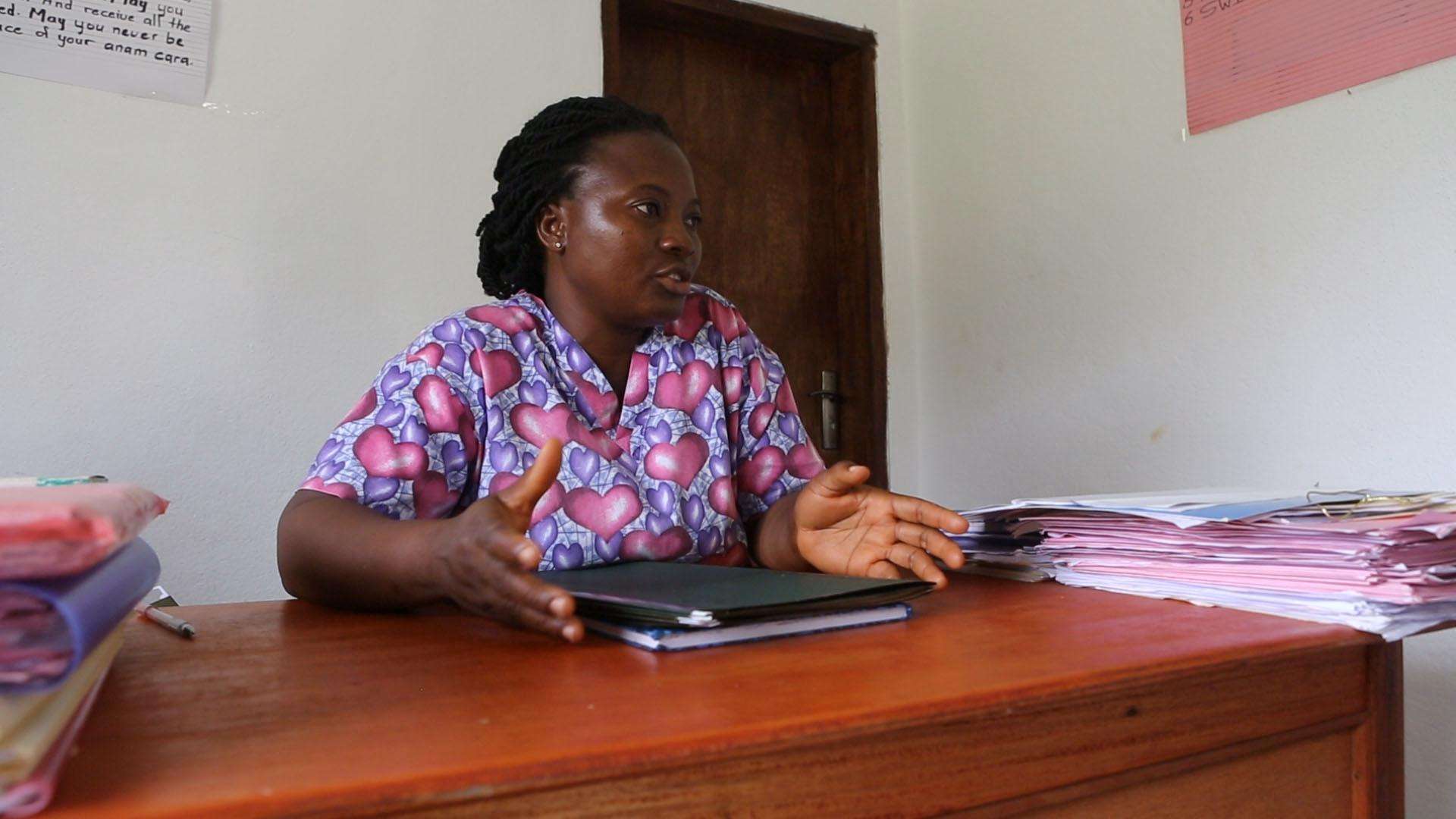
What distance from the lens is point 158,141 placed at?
1.88 m

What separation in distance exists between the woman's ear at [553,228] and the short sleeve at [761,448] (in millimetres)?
276

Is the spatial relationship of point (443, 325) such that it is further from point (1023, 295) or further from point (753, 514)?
point (1023, 295)

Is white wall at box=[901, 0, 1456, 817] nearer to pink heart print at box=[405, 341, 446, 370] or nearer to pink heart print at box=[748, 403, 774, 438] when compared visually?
pink heart print at box=[748, 403, 774, 438]

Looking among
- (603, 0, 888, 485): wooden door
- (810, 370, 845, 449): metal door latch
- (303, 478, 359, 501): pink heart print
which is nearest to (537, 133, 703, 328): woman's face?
(303, 478, 359, 501): pink heart print

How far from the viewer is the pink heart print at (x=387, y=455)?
1023 millimetres

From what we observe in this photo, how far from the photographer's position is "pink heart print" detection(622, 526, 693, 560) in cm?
115

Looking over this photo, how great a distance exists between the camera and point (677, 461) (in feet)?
4.07

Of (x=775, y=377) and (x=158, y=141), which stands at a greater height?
(x=158, y=141)

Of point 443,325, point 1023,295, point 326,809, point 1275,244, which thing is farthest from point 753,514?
point 1023,295

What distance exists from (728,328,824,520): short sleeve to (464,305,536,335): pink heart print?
0.30 meters

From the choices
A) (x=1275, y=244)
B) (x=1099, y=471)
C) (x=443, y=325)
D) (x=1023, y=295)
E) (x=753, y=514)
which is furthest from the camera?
(x=1023, y=295)

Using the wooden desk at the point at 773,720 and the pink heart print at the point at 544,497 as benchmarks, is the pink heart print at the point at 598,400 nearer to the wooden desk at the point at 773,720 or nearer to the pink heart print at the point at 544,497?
the pink heart print at the point at 544,497

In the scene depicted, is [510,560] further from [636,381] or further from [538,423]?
[636,381]

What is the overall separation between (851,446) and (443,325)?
1.76 metres
